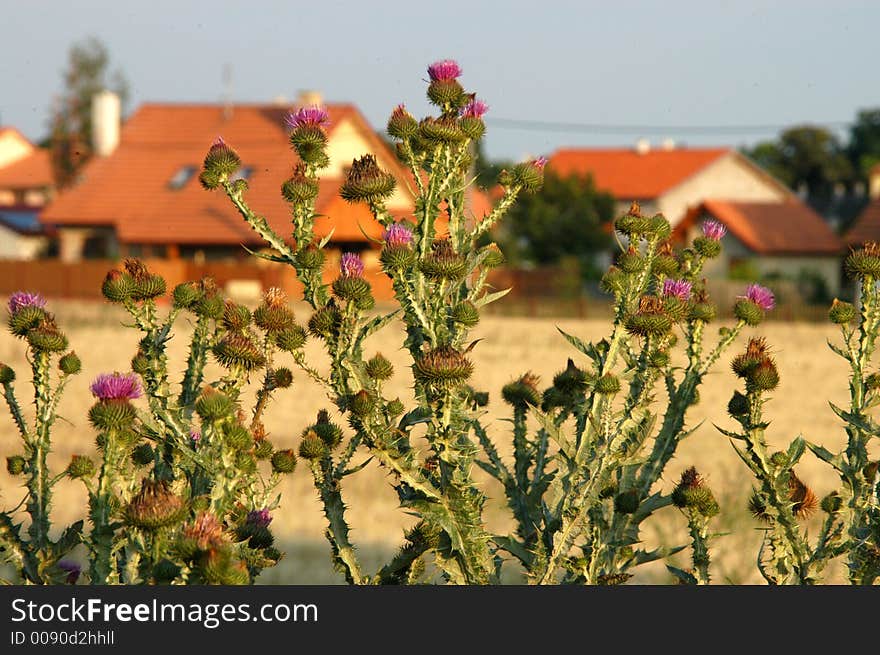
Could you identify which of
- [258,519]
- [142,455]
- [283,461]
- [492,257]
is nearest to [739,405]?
[492,257]

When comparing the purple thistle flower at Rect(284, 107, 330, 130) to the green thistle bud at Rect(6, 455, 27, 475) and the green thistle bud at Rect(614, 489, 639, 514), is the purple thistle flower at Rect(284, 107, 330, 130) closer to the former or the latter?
the green thistle bud at Rect(6, 455, 27, 475)

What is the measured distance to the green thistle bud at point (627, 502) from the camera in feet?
13.7

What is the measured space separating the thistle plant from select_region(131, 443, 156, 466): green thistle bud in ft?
3.64

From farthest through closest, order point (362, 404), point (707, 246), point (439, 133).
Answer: point (707, 246), point (439, 133), point (362, 404)

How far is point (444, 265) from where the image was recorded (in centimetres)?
391

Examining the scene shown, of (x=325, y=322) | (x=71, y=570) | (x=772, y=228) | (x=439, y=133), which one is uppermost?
(x=772, y=228)

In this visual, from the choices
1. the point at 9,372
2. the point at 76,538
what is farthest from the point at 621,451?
the point at 9,372

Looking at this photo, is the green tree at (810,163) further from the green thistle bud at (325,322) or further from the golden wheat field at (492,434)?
the green thistle bud at (325,322)

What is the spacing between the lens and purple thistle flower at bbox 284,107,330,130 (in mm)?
4391

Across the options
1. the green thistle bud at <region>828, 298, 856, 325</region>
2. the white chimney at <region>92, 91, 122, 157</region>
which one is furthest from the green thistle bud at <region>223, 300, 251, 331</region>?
the white chimney at <region>92, 91, 122, 157</region>

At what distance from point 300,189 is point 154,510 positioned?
4.53 feet

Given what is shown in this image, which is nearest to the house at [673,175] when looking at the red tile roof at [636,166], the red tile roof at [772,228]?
the red tile roof at [636,166]

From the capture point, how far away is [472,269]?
4168 millimetres

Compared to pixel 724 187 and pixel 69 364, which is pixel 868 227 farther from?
pixel 69 364
